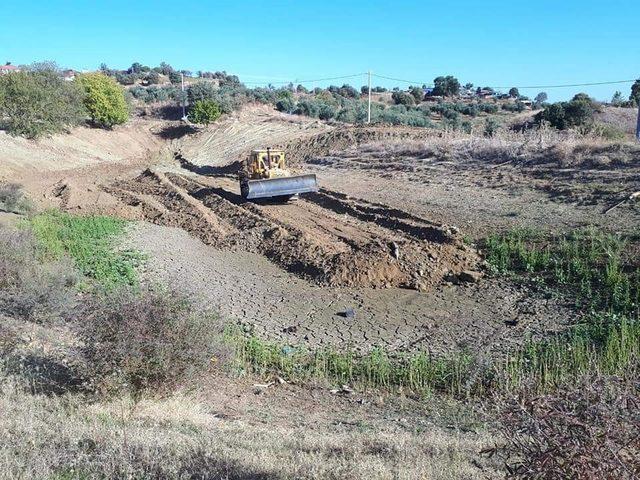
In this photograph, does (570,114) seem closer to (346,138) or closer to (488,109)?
(346,138)

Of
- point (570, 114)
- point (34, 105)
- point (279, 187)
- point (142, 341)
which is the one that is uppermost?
point (34, 105)

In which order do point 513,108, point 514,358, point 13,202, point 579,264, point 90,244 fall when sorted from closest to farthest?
point 514,358 → point 579,264 → point 90,244 → point 13,202 → point 513,108

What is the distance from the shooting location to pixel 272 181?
2394cm

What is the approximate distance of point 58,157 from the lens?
41219 millimetres

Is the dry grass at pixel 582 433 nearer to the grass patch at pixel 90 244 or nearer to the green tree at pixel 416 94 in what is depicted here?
the grass patch at pixel 90 244

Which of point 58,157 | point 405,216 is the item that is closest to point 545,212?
point 405,216

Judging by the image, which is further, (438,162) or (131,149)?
(131,149)

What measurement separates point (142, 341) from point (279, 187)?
670 inches

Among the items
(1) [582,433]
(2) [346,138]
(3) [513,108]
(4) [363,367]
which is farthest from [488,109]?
(1) [582,433]

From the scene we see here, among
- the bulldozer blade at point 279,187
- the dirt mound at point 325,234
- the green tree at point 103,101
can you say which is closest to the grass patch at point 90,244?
the dirt mound at point 325,234

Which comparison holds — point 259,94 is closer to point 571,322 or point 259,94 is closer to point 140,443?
point 571,322

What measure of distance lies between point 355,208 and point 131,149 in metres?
32.0

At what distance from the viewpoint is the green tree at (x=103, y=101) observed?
4959cm

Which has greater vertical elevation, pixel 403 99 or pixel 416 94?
pixel 416 94
